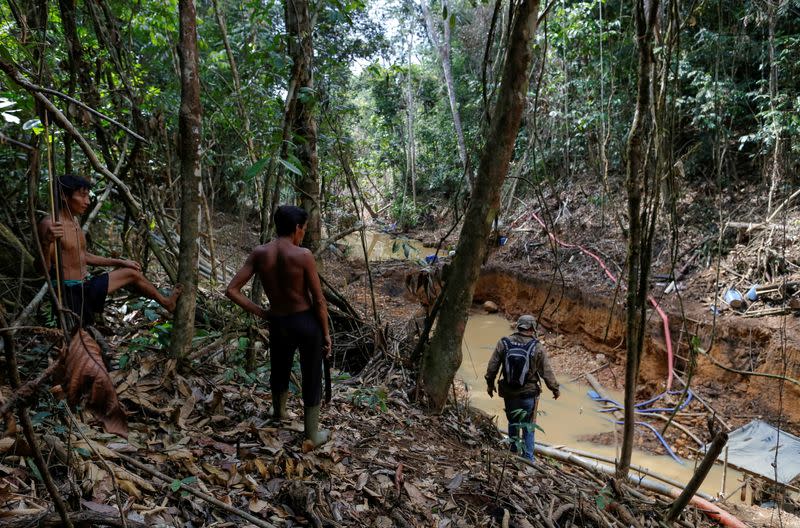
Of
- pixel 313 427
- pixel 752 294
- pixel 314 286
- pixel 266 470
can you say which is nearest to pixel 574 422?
pixel 752 294

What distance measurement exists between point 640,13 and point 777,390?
24.6 feet

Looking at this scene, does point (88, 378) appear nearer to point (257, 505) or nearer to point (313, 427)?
point (257, 505)

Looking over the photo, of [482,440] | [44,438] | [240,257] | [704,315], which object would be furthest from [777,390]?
[240,257]

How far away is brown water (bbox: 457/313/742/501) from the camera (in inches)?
272

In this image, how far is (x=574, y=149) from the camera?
A: 1450 cm

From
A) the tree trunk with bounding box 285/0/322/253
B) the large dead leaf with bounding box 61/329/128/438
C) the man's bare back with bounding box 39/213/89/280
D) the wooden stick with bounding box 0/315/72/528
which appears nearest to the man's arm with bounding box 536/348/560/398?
the tree trunk with bounding box 285/0/322/253

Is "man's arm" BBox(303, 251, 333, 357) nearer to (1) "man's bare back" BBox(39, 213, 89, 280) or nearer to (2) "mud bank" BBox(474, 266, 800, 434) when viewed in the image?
(1) "man's bare back" BBox(39, 213, 89, 280)

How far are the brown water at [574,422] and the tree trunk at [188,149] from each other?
4353mm

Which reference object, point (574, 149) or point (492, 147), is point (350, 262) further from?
point (492, 147)

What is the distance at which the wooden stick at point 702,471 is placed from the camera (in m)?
2.50

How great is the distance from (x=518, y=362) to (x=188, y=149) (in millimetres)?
3803

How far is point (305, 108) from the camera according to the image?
4652 mm

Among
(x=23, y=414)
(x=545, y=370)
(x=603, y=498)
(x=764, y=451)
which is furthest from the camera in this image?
(x=764, y=451)

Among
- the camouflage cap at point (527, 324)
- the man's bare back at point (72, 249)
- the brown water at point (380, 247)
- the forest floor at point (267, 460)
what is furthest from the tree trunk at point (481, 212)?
the brown water at point (380, 247)
